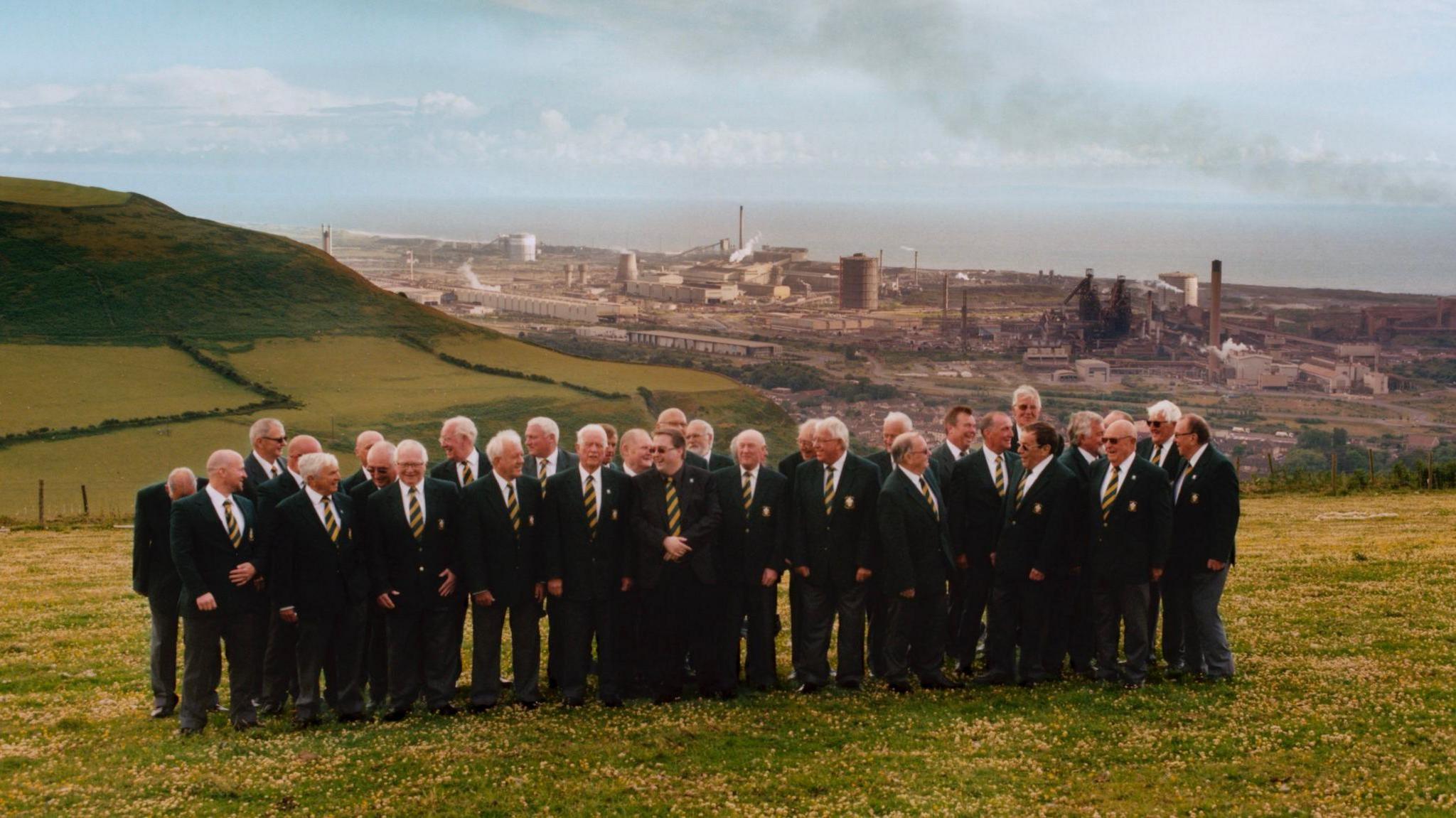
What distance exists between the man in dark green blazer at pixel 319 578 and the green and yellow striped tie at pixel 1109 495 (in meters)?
6.35

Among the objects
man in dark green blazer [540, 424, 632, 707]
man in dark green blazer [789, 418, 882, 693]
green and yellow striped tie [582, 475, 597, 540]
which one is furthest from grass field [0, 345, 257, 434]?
man in dark green blazer [789, 418, 882, 693]

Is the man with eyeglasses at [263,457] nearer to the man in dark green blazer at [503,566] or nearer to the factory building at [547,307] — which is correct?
the man in dark green blazer at [503,566]

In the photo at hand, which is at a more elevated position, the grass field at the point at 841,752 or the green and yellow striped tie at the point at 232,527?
the green and yellow striped tie at the point at 232,527

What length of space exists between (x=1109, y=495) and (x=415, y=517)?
5979mm

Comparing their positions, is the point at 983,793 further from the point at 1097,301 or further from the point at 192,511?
the point at 1097,301

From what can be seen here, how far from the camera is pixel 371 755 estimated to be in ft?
30.1

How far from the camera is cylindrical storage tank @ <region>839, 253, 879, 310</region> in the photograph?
557 ft

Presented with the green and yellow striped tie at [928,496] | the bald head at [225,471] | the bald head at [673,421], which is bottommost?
the green and yellow striped tie at [928,496]

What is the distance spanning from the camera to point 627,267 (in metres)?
181

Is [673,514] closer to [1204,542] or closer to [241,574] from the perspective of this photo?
[241,574]

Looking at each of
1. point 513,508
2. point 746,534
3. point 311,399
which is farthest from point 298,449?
point 311,399

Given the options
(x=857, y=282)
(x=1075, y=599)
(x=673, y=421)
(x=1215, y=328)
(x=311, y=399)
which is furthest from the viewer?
(x=857, y=282)

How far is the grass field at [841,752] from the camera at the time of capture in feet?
27.1

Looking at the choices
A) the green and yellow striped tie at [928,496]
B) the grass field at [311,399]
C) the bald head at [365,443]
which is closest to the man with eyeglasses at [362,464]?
the bald head at [365,443]
